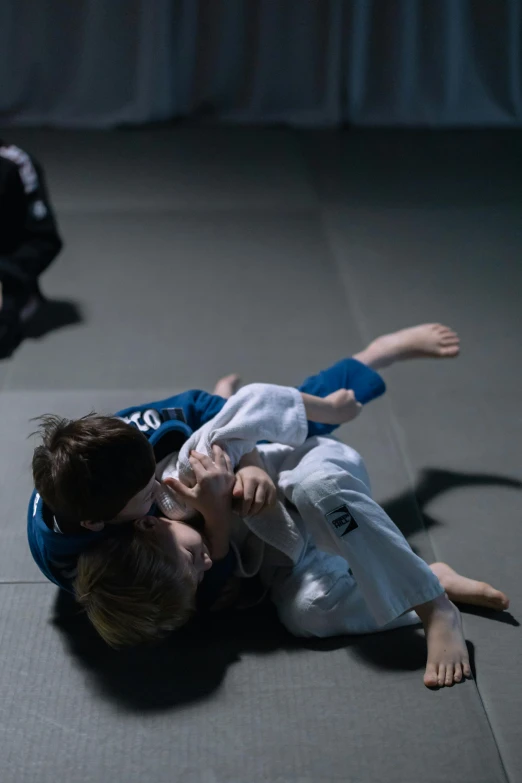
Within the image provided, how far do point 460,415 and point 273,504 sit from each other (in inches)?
31.8

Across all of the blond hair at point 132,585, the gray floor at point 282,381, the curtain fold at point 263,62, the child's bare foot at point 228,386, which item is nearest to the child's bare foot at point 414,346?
the gray floor at point 282,381

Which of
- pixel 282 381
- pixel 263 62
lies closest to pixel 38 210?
pixel 282 381

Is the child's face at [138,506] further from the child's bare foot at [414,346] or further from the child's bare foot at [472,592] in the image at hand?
the child's bare foot at [414,346]

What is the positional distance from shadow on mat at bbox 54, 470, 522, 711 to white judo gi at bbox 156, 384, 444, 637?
0.10 ft

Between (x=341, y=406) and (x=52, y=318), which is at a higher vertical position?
(x=341, y=406)

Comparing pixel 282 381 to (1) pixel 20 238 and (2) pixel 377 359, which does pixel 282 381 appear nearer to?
(2) pixel 377 359

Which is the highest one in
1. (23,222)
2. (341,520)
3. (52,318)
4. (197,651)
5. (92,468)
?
(92,468)

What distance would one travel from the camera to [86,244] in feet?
9.87

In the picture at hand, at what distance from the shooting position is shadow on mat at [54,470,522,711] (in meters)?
1.39

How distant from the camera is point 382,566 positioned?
141 centimetres

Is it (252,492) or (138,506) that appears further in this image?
(252,492)

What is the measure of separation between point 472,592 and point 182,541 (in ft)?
1.69

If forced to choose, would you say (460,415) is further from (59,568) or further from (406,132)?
(406,132)

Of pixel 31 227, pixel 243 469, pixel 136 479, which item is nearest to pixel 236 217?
pixel 31 227
